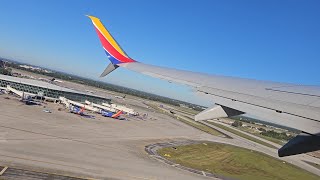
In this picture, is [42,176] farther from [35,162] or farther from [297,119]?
[297,119]

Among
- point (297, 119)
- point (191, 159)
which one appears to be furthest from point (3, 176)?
point (191, 159)

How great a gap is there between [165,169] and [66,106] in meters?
43.1

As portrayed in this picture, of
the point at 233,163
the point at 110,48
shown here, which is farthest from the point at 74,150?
the point at 233,163

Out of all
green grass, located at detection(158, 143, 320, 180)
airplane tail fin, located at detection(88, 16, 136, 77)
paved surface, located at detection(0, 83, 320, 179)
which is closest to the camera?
airplane tail fin, located at detection(88, 16, 136, 77)

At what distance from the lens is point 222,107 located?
672 centimetres

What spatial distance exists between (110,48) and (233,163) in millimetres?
38243

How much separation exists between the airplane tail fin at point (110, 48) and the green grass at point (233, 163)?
1089 inches

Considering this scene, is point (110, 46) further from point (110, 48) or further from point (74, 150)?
point (74, 150)

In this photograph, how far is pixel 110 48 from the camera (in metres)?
11.5

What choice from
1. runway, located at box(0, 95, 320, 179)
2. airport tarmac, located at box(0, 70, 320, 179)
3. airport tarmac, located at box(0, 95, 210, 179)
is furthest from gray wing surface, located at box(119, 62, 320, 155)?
airport tarmac, located at box(0, 95, 210, 179)

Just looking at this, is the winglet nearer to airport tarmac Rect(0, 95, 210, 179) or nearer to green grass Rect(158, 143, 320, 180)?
airport tarmac Rect(0, 95, 210, 179)

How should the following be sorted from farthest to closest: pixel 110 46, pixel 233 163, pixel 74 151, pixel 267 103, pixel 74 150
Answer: pixel 233 163, pixel 74 150, pixel 74 151, pixel 110 46, pixel 267 103

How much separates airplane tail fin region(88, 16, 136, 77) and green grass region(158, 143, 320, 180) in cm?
2767

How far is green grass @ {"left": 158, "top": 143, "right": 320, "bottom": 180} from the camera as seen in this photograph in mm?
38784
